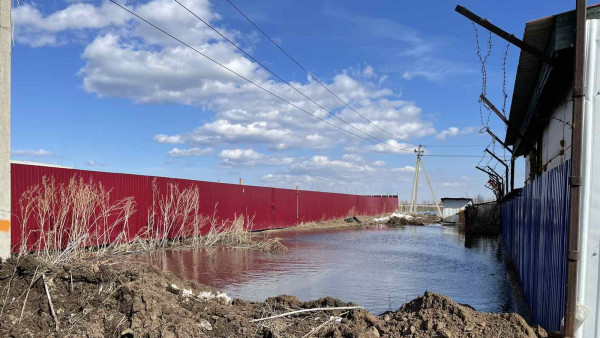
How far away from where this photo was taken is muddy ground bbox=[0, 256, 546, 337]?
4.92m

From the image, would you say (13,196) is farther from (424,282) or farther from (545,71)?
(545,71)

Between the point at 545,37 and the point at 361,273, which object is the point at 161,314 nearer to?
the point at 545,37

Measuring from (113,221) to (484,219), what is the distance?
18.3m

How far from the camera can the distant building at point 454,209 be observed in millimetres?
33312

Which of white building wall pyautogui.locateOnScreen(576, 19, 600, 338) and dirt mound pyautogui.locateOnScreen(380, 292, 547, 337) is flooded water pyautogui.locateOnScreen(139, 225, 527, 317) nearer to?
dirt mound pyautogui.locateOnScreen(380, 292, 547, 337)

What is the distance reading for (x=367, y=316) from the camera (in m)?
5.40

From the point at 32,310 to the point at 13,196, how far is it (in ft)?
25.4

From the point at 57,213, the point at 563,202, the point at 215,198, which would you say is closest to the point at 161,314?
the point at 563,202

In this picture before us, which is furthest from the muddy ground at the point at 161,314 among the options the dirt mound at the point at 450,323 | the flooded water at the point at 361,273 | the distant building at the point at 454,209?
the distant building at the point at 454,209

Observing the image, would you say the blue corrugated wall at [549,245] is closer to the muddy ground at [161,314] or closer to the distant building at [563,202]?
the distant building at [563,202]

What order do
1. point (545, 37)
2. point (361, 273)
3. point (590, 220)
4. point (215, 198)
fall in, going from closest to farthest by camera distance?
point (590, 220) < point (545, 37) < point (361, 273) < point (215, 198)

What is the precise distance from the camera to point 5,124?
6.93 metres

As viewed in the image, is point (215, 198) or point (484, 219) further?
point (484, 219)

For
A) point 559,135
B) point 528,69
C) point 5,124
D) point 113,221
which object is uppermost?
point 528,69
